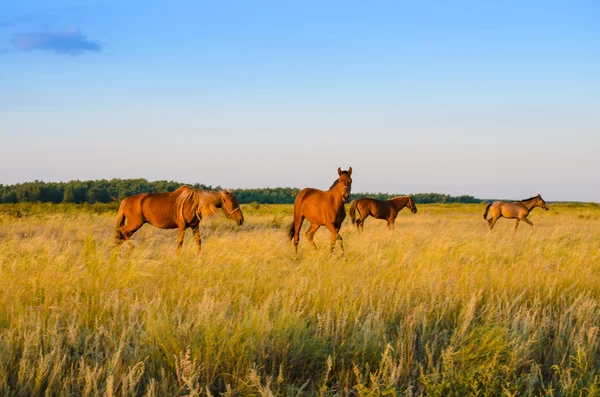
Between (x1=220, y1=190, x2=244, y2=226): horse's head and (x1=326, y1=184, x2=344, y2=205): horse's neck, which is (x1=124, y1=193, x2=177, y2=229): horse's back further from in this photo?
(x1=326, y1=184, x2=344, y2=205): horse's neck

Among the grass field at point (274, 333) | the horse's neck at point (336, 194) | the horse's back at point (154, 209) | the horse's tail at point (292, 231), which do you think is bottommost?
the grass field at point (274, 333)

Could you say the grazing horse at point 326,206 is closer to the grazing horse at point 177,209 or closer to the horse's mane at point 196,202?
the grazing horse at point 177,209

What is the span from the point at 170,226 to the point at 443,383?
920cm

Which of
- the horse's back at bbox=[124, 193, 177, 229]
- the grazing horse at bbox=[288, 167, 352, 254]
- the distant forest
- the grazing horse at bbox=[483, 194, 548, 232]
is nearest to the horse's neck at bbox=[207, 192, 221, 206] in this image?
the horse's back at bbox=[124, 193, 177, 229]

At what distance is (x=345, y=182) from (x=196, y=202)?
3.37m

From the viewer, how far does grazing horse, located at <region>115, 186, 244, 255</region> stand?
435 inches

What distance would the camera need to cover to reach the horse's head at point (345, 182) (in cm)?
1090

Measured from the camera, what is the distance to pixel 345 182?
11.2 metres

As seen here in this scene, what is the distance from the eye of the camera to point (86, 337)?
398 cm

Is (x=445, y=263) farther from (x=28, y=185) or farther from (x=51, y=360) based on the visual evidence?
(x=28, y=185)

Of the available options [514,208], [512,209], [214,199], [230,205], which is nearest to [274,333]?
[230,205]

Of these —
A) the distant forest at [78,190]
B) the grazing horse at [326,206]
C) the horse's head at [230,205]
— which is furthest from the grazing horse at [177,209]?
the distant forest at [78,190]

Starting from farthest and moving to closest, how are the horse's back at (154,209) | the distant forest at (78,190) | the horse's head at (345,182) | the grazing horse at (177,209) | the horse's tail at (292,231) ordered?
the distant forest at (78,190), the horse's tail at (292,231), the horse's back at (154,209), the grazing horse at (177,209), the horse's head at (345,182)

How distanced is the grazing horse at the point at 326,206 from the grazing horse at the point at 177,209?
6.21 ft
